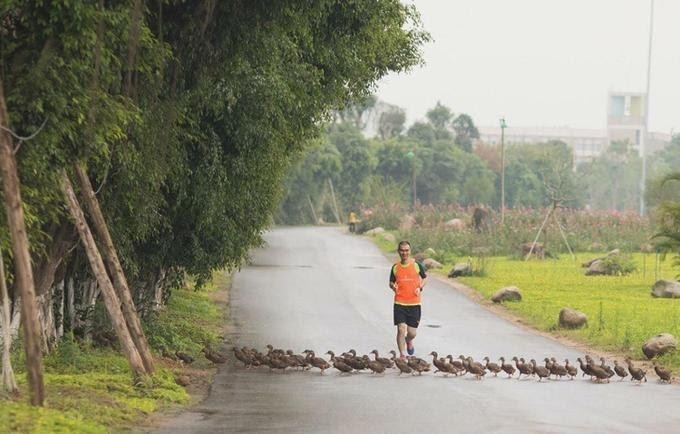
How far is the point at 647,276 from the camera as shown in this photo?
4659 cm

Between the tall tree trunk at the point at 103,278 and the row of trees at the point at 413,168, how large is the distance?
5835 cm

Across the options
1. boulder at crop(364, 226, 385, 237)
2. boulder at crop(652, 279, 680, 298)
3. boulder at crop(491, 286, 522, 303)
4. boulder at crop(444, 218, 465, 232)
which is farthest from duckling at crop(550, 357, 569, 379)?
boulder at crop(364, 226, 385, 237)

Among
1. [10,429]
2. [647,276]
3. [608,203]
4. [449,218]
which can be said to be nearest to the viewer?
[10,429]

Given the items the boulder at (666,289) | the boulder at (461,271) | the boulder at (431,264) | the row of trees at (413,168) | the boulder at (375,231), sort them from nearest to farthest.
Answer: the boulder at (666,289) < the boulder at (461,271) < the boulder at (431,264) < the boulder at (375,231) < the row of trees at (413,168)

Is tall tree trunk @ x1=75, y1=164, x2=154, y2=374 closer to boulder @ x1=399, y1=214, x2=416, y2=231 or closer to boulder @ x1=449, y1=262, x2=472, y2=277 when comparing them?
boulder @ x1=449, y1=262, x2=472, y2=277

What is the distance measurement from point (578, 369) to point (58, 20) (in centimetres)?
1112

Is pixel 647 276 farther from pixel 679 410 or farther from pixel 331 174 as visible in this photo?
pixel 331 174

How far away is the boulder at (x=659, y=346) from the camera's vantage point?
75.7 ft

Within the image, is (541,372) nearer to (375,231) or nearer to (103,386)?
(103,386)

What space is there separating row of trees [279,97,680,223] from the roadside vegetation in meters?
52.7

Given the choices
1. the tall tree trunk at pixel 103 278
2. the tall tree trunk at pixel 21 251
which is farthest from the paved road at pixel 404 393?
the tall tree trunk at pixel 21 251

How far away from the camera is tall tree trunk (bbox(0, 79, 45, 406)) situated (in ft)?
44.7

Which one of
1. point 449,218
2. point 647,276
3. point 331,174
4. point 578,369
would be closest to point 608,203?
point 331,174

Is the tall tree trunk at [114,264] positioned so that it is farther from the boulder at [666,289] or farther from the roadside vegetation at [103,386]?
the boulder at [666,289]
